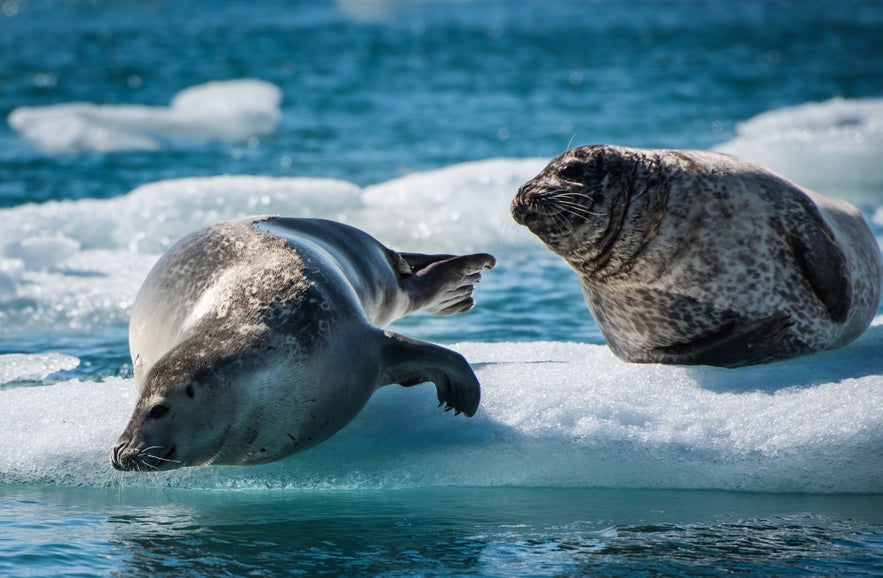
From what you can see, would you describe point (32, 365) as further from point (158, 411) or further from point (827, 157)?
point (827, 157)

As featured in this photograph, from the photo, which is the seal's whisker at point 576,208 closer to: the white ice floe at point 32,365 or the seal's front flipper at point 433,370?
the seal's front flipper at point 433,370

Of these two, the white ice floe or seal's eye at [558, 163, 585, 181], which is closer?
seal's eye at [558, 163, 585, 181]

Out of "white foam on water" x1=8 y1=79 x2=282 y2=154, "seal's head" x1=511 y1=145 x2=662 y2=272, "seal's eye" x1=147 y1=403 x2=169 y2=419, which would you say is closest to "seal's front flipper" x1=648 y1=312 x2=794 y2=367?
"seal's head" x1=511 y1=145 x2=662 y2=272

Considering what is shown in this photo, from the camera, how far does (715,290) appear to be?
16.2 feet

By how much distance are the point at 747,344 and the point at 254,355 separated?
2.07m

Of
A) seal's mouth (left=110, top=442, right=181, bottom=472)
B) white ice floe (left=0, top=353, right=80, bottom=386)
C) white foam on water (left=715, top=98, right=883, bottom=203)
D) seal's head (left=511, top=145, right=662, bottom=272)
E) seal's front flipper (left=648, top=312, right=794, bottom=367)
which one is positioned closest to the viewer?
seal's mouth (left=110, top=442, right=181, bottom=472)

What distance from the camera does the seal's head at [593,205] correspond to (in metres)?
4.96

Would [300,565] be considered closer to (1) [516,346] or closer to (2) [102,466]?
(2) [102,466]

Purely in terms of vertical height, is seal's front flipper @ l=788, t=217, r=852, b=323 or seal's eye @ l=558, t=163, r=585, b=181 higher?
seal's eye @ l=558, t=163, r=585, b=181

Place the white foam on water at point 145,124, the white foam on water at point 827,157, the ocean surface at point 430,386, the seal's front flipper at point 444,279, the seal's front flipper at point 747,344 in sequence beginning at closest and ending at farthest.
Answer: the ocean surface at point 430,386 → the seal's front flipper at point 747,344 → the seal's front flipper at point 444,279 → the white foam on water at point 827,157 → the white foam on water at point 145,124

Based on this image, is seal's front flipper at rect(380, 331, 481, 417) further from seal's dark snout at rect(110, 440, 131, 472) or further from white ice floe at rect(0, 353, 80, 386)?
white ice floe at rect(0, 353, 80, 386)

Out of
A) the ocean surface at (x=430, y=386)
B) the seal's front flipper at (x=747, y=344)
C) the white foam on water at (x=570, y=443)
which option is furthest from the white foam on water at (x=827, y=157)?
the white foam on water at (x=570, y=443)

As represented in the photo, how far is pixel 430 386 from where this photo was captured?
460 cm

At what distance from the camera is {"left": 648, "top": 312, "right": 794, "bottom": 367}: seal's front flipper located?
4.86 metres
